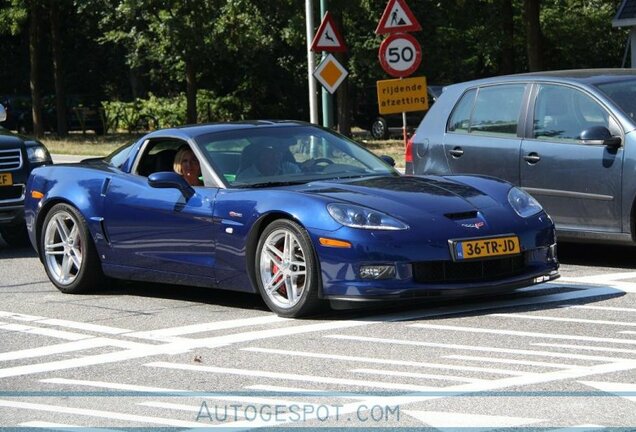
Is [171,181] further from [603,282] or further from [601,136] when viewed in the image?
[601,136]

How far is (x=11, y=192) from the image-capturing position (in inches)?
535

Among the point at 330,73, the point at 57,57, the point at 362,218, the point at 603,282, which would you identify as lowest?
the point at 603,282

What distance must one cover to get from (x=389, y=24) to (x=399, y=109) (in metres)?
1.07

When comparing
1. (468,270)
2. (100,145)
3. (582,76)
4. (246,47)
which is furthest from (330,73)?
(246,47)

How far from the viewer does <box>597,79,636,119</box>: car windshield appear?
10.6 metres

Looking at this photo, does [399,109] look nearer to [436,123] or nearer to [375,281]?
[436,123]

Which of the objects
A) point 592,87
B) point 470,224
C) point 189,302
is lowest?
point 189,302

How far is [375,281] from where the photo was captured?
8250 mm

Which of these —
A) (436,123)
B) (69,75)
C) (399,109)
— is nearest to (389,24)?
(399,109)

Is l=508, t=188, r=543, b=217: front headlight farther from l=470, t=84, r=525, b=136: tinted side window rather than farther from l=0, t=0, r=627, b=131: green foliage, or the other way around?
l=0, t=0, r=627, b=131: green foliage

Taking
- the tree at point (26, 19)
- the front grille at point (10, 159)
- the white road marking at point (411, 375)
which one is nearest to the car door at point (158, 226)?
the white road marking at point (411, 375)

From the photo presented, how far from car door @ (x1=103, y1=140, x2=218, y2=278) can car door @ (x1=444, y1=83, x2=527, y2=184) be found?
3026 mm

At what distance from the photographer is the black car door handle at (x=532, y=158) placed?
10961 millimetres

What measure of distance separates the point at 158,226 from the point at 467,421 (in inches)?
172
